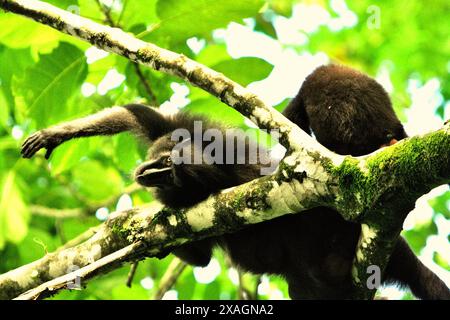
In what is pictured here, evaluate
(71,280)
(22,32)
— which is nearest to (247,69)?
(22,32)

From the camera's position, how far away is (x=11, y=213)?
20.3 feet

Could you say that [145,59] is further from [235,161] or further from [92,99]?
[92,99]

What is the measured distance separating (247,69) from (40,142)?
180cm

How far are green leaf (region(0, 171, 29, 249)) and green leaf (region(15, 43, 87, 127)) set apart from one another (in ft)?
4.10

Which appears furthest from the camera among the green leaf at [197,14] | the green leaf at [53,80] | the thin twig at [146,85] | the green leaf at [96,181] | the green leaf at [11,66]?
the green leaf at [96,181]

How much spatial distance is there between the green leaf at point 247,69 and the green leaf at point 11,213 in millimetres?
2587

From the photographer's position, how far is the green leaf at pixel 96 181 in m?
7.16

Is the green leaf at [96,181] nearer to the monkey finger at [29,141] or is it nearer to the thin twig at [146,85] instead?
the thin twig at [146,85]

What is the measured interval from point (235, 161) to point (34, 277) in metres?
1.65

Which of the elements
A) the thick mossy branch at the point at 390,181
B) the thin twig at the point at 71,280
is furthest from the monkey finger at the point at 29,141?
the thick mossy branch at the point at 390,181

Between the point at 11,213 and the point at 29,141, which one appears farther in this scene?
the point at 11,213

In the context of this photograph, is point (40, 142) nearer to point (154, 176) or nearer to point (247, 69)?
point (154, 176)

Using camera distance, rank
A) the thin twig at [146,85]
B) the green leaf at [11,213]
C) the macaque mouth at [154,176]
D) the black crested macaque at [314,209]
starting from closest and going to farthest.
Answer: the black crested macaque at [314,209] < the macaque mouth at [154,176] < the thin twig at [146,85] < the green leaf at [11,213]
